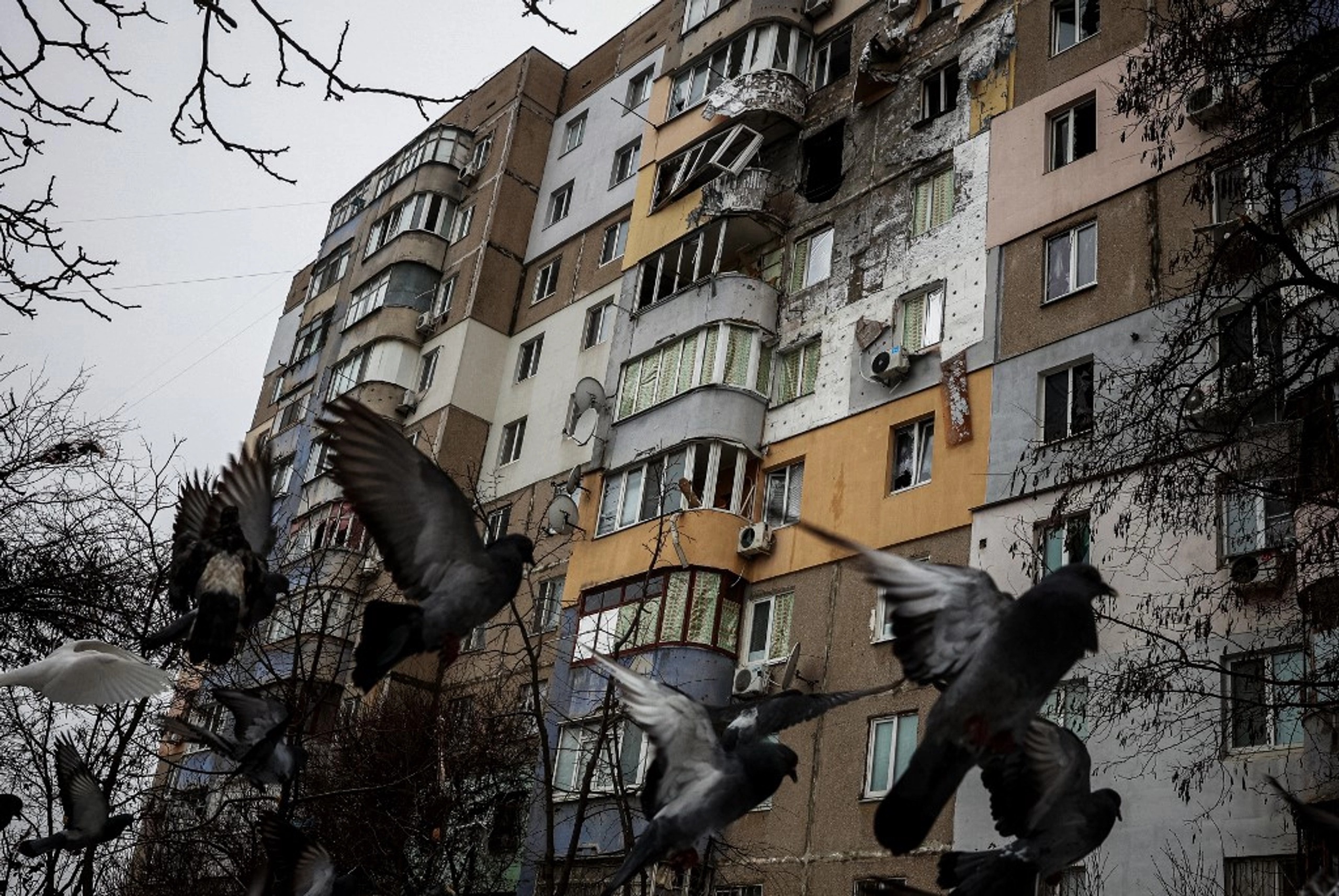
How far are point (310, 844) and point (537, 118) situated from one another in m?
30.5

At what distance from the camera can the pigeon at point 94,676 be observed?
7695 mm

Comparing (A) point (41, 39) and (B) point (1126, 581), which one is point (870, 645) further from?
(A) point (41, 39)

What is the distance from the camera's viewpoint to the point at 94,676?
7.86m

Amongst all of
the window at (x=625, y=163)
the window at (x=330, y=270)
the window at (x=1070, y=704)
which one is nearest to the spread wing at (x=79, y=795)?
the window at (x=1070, y=704)

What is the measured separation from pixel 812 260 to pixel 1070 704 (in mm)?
12154

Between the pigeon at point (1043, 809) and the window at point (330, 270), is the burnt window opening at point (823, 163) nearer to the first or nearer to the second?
the window at point (330, 270)

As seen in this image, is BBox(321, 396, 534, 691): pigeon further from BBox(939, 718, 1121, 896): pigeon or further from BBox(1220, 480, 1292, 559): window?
BBox(1220, 480, 1292, 559): window

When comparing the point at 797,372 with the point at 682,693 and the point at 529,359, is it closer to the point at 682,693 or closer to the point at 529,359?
the point at 529,359

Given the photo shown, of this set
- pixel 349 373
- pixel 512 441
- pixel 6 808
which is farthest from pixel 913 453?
pixel 349 373

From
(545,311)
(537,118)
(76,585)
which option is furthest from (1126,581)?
(537,118)

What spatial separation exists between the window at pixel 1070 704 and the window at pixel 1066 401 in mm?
4010

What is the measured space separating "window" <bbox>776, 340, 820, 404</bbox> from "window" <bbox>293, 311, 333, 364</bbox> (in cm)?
2085

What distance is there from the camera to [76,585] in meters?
10.9

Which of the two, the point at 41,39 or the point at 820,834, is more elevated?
the point at 41,39
